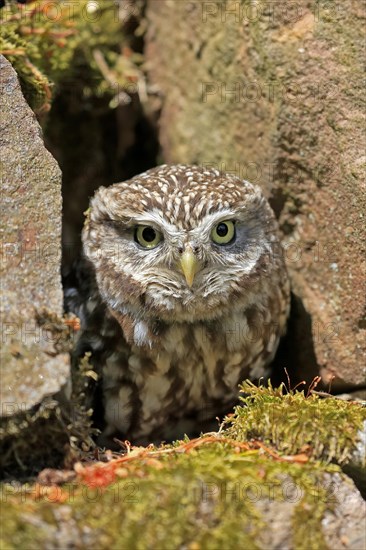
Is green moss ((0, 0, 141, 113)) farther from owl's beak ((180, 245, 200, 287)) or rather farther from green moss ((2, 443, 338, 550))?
green moss ((2, 443, 338, 550))

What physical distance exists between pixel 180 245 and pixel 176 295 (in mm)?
216

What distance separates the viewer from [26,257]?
2.77m

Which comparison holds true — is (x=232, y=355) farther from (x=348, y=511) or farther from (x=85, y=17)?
(x=85, y=17)

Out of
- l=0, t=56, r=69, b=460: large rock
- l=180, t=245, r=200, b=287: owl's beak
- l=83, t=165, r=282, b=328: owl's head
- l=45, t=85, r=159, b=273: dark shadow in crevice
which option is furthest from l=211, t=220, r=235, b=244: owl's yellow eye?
l=45, t=85, r=159, b=273: dark shadow in crevice

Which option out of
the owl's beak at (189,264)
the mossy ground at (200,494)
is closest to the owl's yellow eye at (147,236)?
the owl's beak at (189,264)

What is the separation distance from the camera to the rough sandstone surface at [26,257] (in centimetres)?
246

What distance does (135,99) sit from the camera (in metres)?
4.78

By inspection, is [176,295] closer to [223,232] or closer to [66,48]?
[223,232]

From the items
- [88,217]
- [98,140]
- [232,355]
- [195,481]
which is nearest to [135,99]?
[98,140]

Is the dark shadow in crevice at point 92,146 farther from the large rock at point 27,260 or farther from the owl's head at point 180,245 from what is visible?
the large rock at point 27,260

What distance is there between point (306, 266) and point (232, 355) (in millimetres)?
616

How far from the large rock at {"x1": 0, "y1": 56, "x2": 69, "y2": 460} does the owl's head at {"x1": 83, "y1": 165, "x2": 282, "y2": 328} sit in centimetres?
43

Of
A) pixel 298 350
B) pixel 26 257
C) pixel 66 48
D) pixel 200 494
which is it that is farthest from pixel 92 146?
pixel 200 494

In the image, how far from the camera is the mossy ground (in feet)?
7.15
